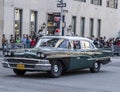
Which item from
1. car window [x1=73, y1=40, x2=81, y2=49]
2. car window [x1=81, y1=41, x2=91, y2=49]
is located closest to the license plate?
car window [x1=73, y1=40, x2=81, y2=49]

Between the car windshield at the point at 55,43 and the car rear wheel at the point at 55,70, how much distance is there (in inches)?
36.3

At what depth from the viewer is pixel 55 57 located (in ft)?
50.8

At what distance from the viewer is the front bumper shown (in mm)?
14953

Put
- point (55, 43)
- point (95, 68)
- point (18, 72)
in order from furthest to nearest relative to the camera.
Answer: point (95, 68), point (55, 43), point (18, 72)

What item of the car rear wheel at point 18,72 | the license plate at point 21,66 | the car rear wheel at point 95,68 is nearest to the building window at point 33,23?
the car rear wheel at point 95,68

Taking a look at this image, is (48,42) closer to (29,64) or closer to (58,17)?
(29,64)

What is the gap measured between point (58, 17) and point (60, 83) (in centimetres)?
2237

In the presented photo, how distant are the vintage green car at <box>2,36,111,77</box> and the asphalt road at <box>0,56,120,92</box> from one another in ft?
1.28

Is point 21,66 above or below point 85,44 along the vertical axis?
below

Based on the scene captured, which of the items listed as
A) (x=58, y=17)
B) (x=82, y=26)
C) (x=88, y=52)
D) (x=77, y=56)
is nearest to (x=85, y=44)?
(x=88, y=52)

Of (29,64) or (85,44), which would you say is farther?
(85,44)

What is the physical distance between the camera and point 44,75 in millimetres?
16406

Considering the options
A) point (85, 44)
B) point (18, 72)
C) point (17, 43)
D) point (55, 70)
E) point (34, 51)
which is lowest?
point (18, 72)

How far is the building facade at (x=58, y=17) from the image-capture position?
35406 millimetres
